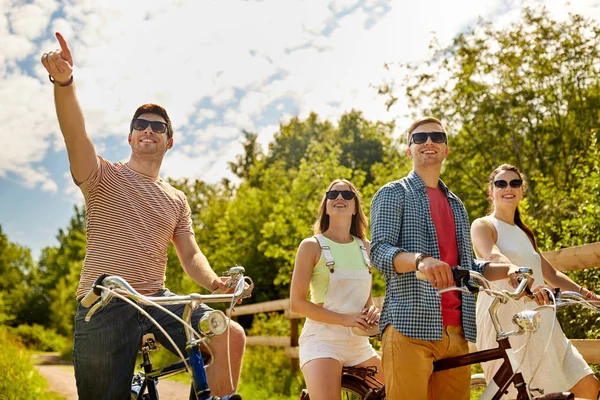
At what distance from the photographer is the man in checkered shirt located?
3006mm

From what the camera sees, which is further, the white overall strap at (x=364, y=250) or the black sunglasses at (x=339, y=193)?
the black sunglasses at (x=339, y=193)

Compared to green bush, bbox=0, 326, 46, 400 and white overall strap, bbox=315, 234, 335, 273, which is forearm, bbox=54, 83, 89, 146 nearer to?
white overall strap, bbox=315, 234, 335, 273

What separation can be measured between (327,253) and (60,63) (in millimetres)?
1942

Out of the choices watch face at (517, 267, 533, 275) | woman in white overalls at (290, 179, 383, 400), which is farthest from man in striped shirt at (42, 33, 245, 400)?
watch face at (517, 267, 533, 275)

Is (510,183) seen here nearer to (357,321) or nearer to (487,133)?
(357,321)

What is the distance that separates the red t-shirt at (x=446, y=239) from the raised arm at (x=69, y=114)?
1.74 m

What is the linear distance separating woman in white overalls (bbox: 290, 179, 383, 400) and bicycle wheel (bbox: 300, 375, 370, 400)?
55mm

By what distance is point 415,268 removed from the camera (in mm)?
2760

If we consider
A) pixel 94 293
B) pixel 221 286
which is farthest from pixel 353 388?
pixel 94 293

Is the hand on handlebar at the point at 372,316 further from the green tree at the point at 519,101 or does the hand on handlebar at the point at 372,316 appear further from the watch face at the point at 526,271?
the green tree at the point at 519,101

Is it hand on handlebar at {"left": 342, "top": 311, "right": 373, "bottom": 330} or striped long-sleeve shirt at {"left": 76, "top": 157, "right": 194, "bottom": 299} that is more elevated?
striped long-sleeve shirt at {"left": 76, "top": 157, "right": 194, "bottom": 299}

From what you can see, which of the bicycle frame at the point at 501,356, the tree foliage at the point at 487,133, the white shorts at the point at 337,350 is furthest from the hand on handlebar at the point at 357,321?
the tree foliage at the point at 487,133

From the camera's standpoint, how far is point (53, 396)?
955 cm

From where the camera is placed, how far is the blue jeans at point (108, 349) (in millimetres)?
3193
